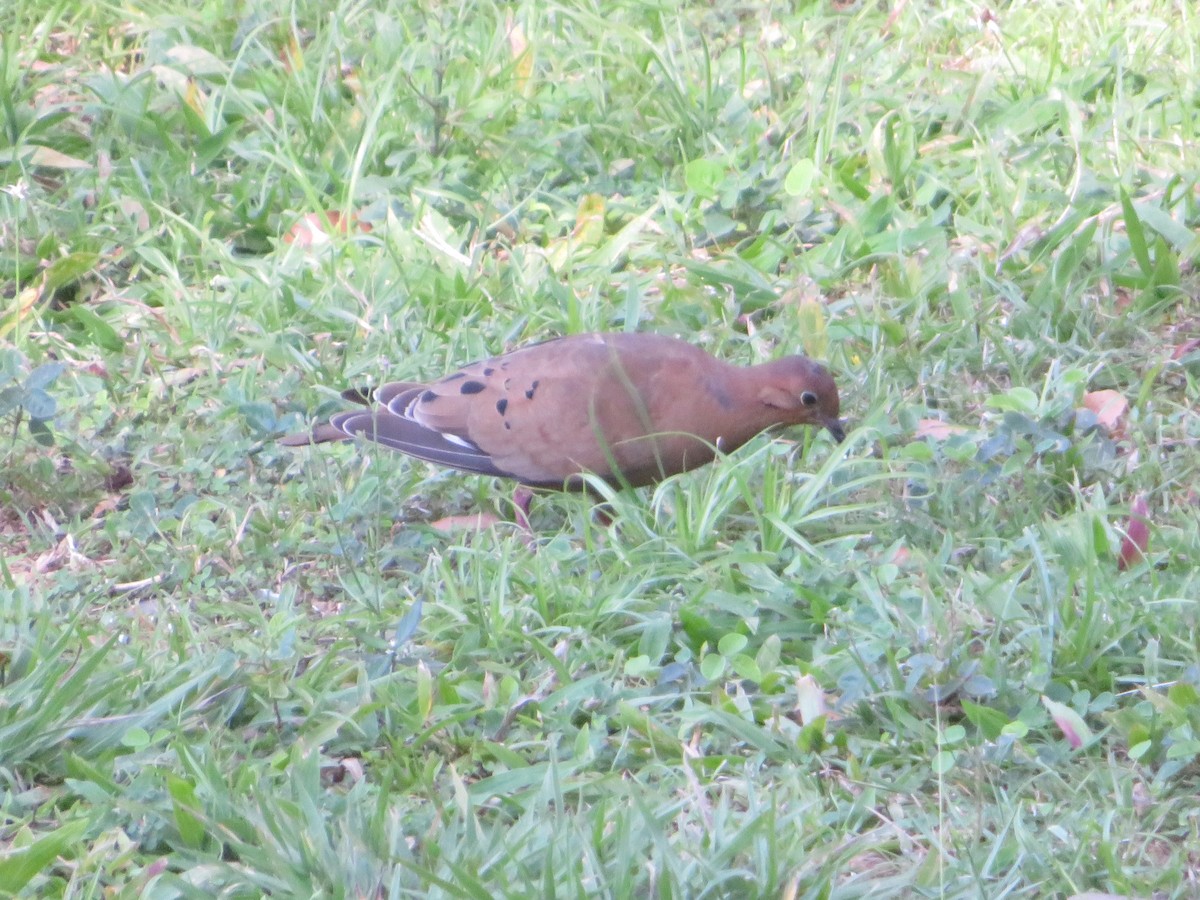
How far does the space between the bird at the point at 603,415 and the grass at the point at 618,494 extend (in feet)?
0.43

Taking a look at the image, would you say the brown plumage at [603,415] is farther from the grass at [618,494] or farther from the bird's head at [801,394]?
the grass at [618,494]

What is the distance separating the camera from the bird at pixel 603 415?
459cm

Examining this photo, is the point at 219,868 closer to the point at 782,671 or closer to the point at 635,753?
the point at 635,753

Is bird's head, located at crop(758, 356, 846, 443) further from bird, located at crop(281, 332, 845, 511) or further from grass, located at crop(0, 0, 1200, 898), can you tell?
grass, located at crop(0, 0, 1200, 898)

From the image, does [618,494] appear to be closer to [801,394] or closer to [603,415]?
[603,415]

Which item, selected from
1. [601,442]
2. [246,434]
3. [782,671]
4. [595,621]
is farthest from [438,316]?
A: [782,671]

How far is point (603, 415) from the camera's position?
466 cm

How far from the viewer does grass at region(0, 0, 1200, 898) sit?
123 inches

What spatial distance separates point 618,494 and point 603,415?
24cm

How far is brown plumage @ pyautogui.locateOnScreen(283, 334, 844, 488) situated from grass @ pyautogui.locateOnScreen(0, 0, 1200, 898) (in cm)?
14

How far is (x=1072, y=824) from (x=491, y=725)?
1.28 metres

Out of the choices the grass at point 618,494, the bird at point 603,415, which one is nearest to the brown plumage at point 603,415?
the bird at point 603,415

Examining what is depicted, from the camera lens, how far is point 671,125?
6.40m

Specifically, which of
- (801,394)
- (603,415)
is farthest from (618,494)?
(801,394)
